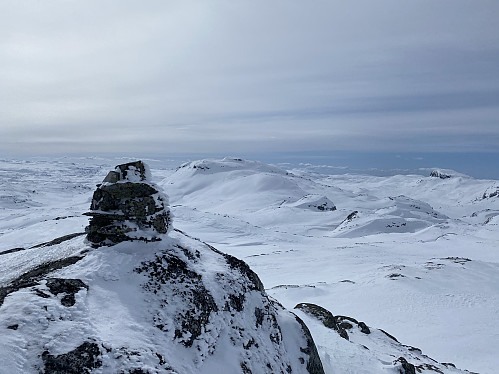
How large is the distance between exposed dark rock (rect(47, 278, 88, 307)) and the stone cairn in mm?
2811

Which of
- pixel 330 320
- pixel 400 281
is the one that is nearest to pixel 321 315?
pixel 330 320

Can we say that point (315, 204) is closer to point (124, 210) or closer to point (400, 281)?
point (400, 281)

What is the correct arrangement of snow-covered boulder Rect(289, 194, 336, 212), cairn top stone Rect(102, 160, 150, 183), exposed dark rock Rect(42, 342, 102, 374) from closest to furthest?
exposed dark rock Rect(42, 342, 102, 374), cairn top stone Rect(102, 160, 150, 183), snow-covered boulder Rect(289, 194, 336, 212)

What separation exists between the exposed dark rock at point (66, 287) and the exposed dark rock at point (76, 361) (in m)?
1.68

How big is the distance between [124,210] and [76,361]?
6283 mm

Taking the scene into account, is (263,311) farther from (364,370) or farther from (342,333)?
(342,333)

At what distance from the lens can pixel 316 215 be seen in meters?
137

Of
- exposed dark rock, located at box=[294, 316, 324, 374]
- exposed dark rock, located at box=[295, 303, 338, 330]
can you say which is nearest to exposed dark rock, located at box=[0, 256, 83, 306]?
exposed dark rock, located at box=[294, 316, 324, 374]

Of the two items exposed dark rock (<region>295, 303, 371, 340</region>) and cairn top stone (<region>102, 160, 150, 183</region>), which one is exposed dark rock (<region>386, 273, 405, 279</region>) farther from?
cairn top stone (<region>102, 160, 150, 183</region>)

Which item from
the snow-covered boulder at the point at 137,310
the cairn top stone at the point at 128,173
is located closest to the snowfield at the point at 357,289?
the snow-covered boulder at the point at 137,310

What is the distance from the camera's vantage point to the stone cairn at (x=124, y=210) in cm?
1308

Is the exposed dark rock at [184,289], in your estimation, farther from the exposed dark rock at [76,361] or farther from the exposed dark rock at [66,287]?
the exposed dark rock at [76,361]

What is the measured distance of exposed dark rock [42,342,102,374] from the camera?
7512mm

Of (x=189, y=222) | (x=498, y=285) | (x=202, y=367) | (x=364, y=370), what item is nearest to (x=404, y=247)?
(x=498, y=285)
